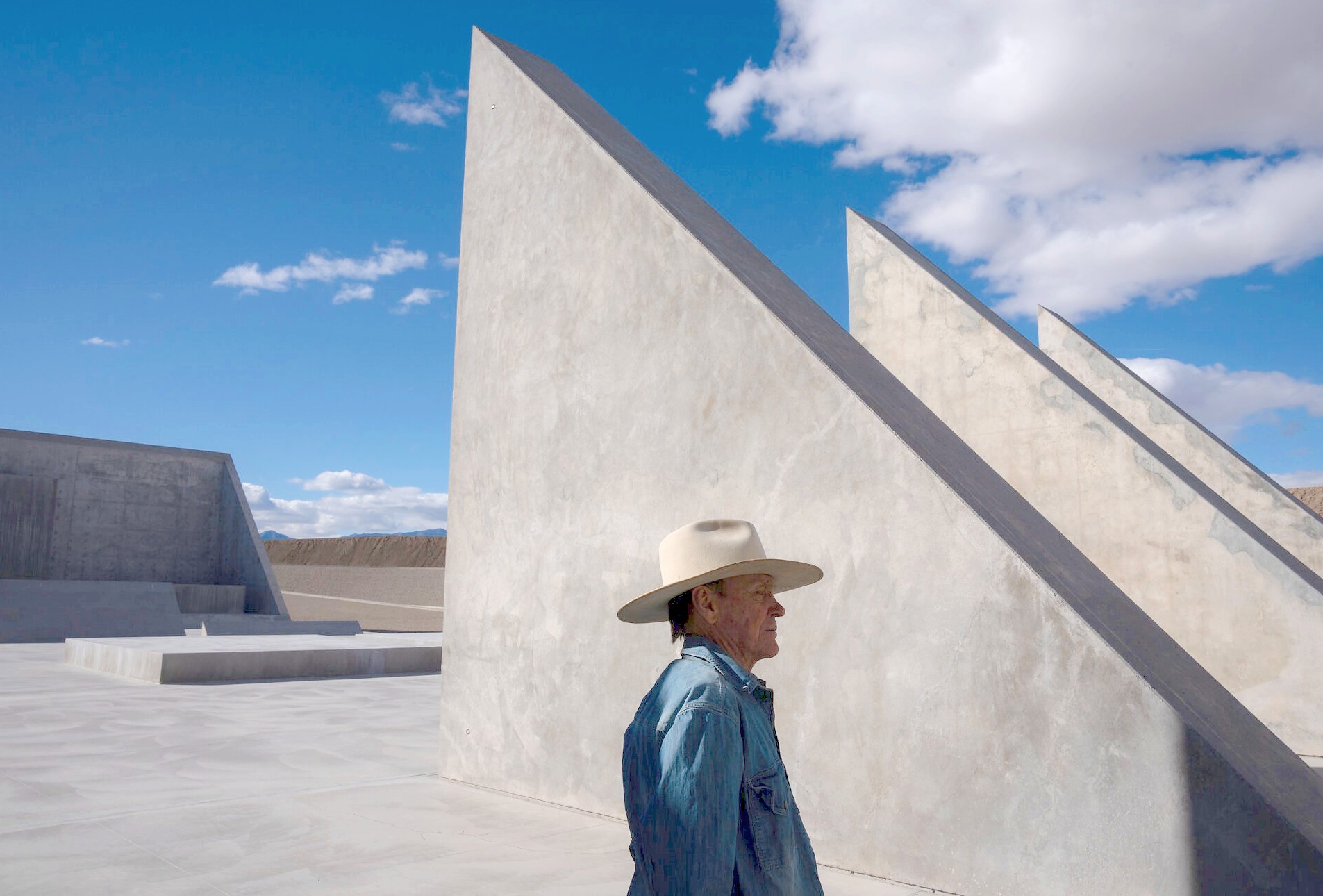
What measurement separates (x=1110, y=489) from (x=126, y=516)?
22599mm

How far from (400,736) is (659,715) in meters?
5.90

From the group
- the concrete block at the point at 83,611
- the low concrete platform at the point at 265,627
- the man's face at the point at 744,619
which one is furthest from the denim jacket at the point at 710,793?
the concrete block at the point at 83,611

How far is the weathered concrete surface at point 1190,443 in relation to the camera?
759cm

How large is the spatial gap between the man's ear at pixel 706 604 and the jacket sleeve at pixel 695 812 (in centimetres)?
32

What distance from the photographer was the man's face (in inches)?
68.7

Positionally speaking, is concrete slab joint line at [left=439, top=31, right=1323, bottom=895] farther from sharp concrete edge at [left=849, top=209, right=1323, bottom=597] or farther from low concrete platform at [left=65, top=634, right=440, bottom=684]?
low concrete platform at [left=65, top=634, right=440, bottom=684]

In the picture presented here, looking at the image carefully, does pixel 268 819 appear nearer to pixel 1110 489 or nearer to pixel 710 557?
pixel 710 557

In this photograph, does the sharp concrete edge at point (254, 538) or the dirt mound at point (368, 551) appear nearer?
the sharp concrete edge at point (254, 538)

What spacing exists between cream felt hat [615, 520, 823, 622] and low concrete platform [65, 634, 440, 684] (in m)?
10.2

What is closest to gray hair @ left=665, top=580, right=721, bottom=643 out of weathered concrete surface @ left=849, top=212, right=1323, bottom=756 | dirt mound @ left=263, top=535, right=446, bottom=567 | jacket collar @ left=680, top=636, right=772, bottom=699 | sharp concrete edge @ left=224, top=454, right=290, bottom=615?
jacket collar @ left=680, top=636, right=772, bottom=699

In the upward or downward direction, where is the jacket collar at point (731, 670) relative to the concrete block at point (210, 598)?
upward

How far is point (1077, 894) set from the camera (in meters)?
2.66

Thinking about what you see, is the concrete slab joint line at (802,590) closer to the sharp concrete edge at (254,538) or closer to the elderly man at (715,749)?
the elderly man at (715,749)

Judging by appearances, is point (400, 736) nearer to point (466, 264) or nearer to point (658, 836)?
point (466, 264)
